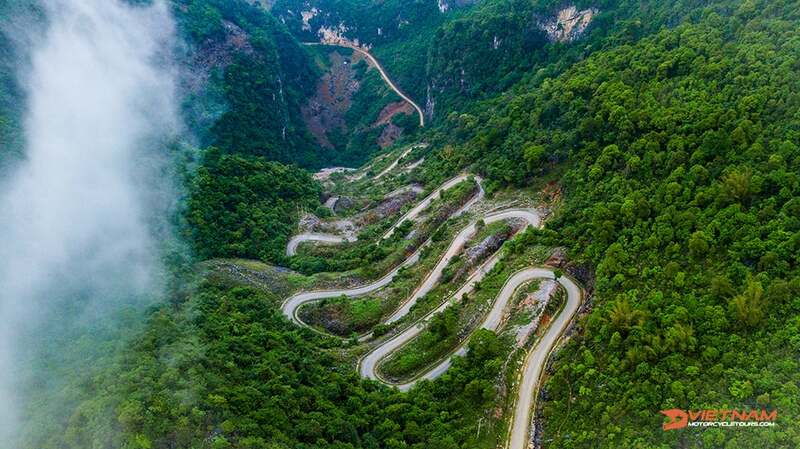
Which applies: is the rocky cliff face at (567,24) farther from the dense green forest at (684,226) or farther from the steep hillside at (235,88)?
the steep hillside at (235,88)

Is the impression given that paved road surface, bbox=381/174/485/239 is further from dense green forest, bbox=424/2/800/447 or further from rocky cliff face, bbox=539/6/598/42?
rocky cliff face, bbox=539/6/598/42

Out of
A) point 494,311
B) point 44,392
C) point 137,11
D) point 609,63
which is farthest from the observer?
point 137,11

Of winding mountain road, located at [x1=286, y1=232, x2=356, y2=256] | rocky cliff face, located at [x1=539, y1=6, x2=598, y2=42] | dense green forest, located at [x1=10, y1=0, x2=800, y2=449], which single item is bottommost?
dense green forest, located at [x1=10, y1=0, x2=800, y2=449]

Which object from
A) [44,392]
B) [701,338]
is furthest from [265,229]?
[701,338]

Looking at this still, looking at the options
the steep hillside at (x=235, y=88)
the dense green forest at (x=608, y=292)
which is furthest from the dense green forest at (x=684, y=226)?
the steep hillside at (x=235, y=88)

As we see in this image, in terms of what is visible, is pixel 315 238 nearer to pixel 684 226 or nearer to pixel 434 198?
pixel 434 198

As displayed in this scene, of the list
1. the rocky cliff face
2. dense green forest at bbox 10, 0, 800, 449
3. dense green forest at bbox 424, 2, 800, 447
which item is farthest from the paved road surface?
the rocky cliff face

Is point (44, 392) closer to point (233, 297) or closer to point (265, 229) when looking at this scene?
point (233, 297)

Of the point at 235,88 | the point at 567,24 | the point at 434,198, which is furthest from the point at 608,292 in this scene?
the point at 235,88
